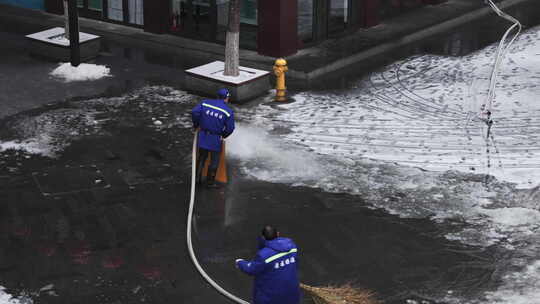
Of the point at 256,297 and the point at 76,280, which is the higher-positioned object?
the point at 256,297

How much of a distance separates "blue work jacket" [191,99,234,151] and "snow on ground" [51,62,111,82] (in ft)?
23.6

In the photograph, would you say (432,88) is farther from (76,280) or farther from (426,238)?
(76,280)

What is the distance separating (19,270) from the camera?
1108 centimetres

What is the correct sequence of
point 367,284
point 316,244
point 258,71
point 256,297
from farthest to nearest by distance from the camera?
point 258,71, point 316,244, point 367,284, point 256,297

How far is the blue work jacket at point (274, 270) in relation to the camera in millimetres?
8711

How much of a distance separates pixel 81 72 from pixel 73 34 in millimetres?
917

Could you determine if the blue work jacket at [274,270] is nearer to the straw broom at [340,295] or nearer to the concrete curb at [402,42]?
the straw broom at [340,295]

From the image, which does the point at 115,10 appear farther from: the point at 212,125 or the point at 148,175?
the point at 212,125

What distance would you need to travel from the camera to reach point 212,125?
13.3m

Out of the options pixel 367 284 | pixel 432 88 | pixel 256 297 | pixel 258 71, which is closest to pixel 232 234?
pixel 367 284

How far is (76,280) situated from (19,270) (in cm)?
83

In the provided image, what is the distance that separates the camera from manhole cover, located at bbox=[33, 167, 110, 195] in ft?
44.9

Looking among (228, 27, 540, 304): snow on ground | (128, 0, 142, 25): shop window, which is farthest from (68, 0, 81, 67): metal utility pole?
(228, 27, 540, 304): snow on ground

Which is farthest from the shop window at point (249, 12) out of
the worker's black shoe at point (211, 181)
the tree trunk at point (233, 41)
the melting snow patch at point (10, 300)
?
the melting snow patch at point (10, 300)
